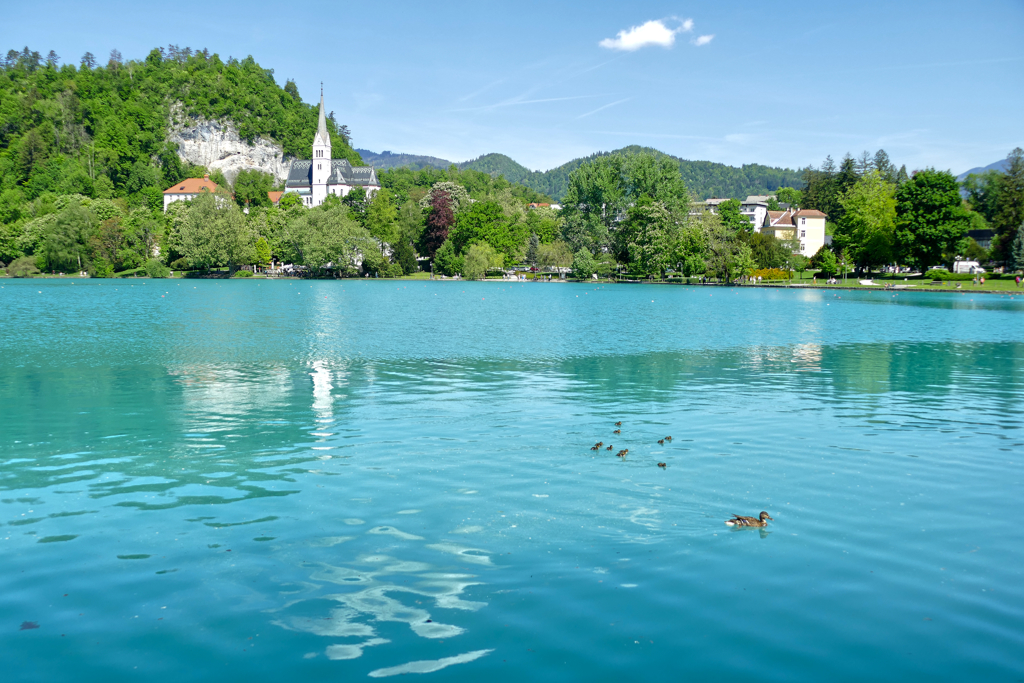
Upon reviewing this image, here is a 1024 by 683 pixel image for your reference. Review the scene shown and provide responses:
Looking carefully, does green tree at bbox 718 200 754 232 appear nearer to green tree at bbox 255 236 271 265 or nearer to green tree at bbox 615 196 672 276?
green tree at bbox 615 196 672 276

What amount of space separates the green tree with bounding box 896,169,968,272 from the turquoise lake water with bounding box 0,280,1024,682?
288ft

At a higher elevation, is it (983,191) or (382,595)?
(983,191)

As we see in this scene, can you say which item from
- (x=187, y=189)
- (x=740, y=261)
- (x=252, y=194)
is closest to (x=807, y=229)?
(x=740, y=261)

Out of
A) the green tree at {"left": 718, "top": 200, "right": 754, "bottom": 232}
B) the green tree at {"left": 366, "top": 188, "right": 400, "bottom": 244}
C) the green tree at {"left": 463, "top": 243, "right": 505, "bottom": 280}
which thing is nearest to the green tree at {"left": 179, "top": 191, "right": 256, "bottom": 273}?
the green tree at {"left": 366, "top": 188, "right": 400, "bottom": 244}

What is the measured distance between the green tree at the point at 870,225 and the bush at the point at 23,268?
13788cm

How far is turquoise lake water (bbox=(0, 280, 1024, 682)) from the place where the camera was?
659cm

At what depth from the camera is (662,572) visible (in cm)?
823

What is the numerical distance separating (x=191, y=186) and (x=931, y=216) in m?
173

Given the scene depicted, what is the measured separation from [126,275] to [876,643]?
136275mm

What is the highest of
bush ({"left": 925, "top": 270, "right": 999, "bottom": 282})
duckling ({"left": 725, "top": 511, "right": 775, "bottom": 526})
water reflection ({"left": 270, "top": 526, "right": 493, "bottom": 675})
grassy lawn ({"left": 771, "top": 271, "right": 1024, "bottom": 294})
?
bush ({"left": 925, "top": 270, "right": 999, "bottom": 282})

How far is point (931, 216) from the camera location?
319ft

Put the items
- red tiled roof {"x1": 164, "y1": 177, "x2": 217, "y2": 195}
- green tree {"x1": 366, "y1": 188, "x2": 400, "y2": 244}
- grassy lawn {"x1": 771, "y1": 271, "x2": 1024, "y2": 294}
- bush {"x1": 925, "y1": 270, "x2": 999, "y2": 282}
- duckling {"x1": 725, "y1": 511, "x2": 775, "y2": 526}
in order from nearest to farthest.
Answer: duckling {"x1": 725, "y1": 511, "x2": 775, "y2": 526} → grassy lawn {"x1": 771, "y1": 271, "x2": 1024, "y2": 294} → bush {"x1": 925, "y1": 270, "x2": 999, "y2": 282} → green tree {"x1": 366, "y1": 188, "x2": 400, "y2": 244} → red tiled roof {"x1": 164, "y1": 177, "x2": 217, "y2": 195}

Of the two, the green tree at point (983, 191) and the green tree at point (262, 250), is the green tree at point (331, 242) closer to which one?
the green tree at point (262, 250)

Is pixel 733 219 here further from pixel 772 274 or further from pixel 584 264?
pixel 584 264
